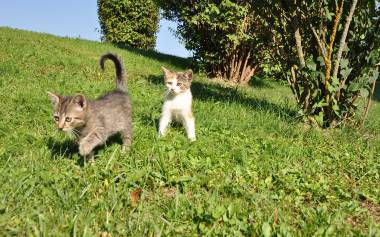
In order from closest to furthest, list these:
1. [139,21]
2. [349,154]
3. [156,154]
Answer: [156,154] < [349,154] < [139,21]

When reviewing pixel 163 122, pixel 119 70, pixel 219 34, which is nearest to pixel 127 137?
pixel 163 122

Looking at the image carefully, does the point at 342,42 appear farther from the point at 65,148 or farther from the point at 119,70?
the point at 65,148

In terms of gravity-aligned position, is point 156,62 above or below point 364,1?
below

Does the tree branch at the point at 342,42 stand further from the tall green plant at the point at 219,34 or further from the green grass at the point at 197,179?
the tall green plant at the point at 219,34

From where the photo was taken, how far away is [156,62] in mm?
18953

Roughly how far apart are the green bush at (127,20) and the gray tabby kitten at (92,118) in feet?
71.6

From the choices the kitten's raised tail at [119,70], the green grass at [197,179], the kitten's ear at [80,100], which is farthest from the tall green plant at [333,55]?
the kitten's ear at [80,100]

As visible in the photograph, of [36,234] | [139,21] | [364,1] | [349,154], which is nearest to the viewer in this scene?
[36,234]

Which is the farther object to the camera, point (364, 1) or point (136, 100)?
point (136, 100)

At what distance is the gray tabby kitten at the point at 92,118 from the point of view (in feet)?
16.2

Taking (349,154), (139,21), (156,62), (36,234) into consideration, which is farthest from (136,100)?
(139,21)

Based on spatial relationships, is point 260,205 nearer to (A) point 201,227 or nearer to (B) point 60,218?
(A) point 201,227

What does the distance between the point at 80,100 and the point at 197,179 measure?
65.6 inches

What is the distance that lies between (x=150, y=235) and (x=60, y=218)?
2.61ft
